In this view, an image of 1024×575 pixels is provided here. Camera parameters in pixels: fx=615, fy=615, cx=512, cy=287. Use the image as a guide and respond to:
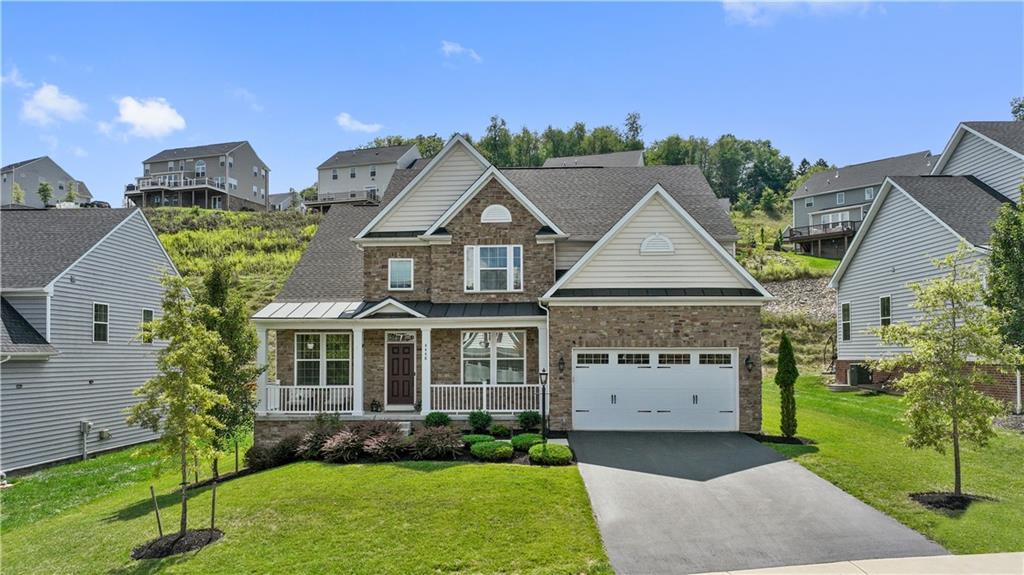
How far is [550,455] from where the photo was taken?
13.1m

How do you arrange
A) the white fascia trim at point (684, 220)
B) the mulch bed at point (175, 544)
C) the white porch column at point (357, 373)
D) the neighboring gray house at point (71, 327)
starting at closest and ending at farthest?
the mulch bed at point (175, 544), the white fascia trim at point (684, 220), the white porch column at point (357, 373), the neighboring gray house at point (71, 327)

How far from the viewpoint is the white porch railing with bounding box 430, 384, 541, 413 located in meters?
16.8

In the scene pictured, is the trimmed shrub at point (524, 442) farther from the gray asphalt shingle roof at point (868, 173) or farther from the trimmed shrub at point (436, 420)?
the gray asphalt shingle roof at point (868, 173)

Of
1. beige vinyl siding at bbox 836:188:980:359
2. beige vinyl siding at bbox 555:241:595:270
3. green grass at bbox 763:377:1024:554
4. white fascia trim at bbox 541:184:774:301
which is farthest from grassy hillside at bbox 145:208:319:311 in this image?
green grass at bbox 763:377:1024:554

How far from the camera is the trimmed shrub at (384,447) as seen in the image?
13.9 meters

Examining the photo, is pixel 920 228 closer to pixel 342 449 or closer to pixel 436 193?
pixel 436 193

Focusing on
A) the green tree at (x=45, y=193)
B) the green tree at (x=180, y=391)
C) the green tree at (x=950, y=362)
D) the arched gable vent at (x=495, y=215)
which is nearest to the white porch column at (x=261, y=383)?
the green tree at (x=180, y=391)

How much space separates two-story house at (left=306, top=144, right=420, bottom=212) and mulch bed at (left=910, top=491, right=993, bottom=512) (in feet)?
192

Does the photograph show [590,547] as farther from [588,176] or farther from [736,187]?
[736,187]

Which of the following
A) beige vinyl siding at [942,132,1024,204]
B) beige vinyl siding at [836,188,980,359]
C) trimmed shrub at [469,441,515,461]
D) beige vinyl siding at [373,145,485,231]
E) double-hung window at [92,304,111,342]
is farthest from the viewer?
beige vinyl siding at [942,132,1024,204]

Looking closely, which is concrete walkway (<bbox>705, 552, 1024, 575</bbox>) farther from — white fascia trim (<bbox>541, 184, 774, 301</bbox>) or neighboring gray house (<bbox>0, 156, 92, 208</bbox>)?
neighboring gray house (<bbox>0, 156, 92, 208</bbox>)

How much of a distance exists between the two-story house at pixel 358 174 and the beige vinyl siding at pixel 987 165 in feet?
162

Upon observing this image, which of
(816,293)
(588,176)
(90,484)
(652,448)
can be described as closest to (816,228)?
(816,293)

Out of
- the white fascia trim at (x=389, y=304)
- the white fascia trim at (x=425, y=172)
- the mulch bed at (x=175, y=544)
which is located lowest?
the mulch bed at (x=175, y=544)
